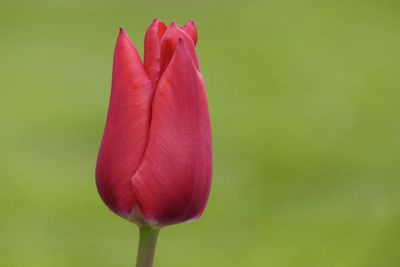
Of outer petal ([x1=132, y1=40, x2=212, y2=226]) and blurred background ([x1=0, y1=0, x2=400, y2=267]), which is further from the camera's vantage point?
blurred background ([x1=0, y1=0, x2=400, y2=267])

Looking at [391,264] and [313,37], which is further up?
[313,37]

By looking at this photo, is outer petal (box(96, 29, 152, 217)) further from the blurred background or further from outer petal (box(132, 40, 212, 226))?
the blurred background

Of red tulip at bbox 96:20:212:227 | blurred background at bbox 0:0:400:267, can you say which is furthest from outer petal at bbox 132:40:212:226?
blurred background at bbox 0:0:400:267

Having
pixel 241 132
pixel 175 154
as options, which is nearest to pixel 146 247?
pixel 175 154

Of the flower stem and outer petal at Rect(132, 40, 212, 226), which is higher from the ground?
outer petal at Rect(132, 40, 212, 226)

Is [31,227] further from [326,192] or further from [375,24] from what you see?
[375,24]

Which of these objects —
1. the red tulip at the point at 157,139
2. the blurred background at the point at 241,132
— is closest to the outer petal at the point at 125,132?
the red tulip at the point at 157,139

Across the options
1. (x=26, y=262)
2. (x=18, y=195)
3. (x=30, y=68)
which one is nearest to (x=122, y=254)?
(x=26, y=262)
